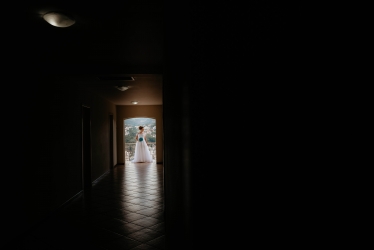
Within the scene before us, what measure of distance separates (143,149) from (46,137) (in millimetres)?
7943

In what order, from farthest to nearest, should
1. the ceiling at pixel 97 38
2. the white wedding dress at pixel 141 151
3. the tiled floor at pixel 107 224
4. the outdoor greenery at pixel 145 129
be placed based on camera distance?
the outdoor greenery at pixel 145 129
the white wedding dress at pixel 141 151
the tiled floor at pixel 107 224
the ceiling at pixel 97 38

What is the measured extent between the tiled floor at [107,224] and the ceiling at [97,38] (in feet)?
8.67

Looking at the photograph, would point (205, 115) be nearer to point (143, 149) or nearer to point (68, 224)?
point (68, 224)

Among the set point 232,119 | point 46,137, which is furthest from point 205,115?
point 46,137

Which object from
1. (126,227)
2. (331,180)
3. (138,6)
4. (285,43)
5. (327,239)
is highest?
(138,6)

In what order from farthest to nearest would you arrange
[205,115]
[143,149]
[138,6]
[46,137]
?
[143,149] → [46,137] → [138,6] → [205,115]

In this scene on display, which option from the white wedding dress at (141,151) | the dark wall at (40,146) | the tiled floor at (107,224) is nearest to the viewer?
the tiled floor at (107,224)

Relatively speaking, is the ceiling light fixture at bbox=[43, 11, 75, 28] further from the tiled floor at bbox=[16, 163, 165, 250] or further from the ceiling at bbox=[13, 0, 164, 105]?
the tiled floor at bbox=[16, 163, 165, 250]

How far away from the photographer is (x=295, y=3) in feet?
2.20

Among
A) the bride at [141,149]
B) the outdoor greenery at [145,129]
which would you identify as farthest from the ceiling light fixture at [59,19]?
the outdoor greenery at [145,129]

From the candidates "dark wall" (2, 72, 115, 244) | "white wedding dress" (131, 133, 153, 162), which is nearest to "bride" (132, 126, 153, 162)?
"white wedding dress" (131, 133, 153, 162)

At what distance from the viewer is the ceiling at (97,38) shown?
7.86 ft

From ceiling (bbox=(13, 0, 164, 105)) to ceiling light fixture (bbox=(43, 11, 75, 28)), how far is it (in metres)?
0.05

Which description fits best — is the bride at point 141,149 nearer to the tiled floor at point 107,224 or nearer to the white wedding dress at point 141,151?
the white wedding dress at point 141,151
